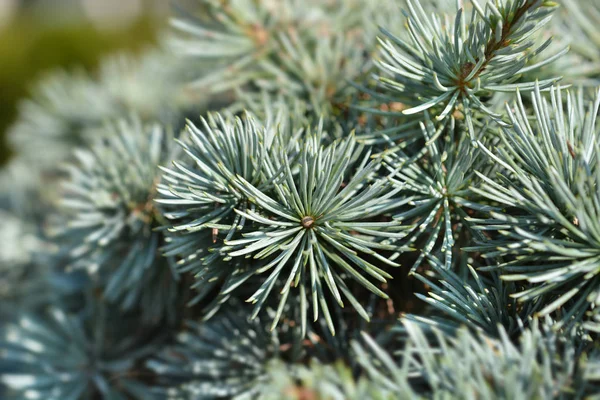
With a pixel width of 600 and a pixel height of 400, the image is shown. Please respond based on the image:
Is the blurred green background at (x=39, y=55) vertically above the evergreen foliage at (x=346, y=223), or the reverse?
the blurred green background at (x=39, y=55)

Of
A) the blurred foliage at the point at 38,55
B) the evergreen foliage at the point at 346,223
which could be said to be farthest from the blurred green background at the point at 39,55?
the evergreen foliage at the point at 346,223

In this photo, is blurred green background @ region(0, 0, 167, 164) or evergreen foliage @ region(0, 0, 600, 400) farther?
blurred green background @ region(0, 0, 167, 164)

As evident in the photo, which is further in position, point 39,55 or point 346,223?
point 39,55

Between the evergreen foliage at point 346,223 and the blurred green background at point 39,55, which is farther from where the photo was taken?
the blurred green background at point 39,55

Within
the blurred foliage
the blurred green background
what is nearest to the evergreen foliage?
the blurred green background

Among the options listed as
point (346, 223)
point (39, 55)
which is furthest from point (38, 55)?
point (346, 223)

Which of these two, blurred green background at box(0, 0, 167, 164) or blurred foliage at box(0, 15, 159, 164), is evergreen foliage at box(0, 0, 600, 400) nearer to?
blurred green background at box(0, 0, 167, 164)

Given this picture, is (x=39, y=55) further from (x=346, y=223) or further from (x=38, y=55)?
(x=346, y=223)

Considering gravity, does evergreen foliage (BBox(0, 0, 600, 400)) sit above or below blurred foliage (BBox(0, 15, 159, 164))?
below

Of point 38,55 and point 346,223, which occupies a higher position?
point 38,55

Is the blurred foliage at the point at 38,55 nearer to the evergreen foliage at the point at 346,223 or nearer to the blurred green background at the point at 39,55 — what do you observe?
the blurred green background at the point at 39,55
